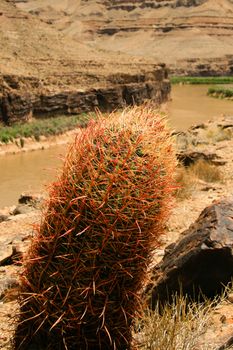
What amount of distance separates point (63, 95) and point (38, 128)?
20.3 ft

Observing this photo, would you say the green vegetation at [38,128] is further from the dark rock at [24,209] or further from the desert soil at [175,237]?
the dark rock at [24,209]

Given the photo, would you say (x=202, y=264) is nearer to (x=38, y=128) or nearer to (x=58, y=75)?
(x=38, y=128)

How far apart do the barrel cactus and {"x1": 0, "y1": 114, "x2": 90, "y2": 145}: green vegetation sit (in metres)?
24.2

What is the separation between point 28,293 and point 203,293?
5.45ft

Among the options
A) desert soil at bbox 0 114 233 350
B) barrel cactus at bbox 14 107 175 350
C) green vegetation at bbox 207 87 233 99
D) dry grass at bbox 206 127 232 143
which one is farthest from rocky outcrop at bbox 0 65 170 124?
barrel cactus at bbox 14 107 175 350

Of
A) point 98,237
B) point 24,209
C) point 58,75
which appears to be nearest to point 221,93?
point 58,75

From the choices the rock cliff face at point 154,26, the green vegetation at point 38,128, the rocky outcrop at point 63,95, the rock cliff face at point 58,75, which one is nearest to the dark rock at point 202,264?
the green vegetation at point 38,128

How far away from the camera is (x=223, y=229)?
5.39 meters

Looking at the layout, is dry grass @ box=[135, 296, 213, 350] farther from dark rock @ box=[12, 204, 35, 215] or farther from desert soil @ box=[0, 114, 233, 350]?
dark rock @ box=[12, 204, 35, 215]

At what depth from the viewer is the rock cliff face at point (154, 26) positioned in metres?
109

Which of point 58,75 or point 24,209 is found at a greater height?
point 24,209

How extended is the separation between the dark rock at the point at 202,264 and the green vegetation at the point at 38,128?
23483 mm

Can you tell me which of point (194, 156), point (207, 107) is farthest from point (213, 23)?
point (194, 156)

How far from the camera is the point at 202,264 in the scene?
5.25 metres
